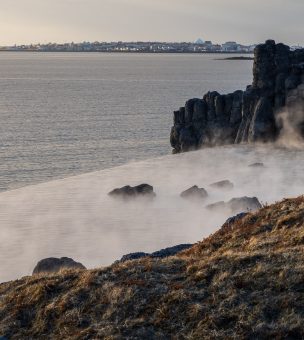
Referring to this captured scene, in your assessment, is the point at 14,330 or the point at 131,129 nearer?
the point at 14,330

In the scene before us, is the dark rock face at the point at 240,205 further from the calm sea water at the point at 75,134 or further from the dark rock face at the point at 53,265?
the calm sea water at the point at 75,134

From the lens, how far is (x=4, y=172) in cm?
7575

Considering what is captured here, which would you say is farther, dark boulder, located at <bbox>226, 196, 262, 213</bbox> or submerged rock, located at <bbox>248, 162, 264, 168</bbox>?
submerged rock, located at <bbox>248, 162, 264, 168</bbox>

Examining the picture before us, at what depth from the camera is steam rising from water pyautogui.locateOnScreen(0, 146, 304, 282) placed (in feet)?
132

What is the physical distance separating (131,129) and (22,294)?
9453 centimetres

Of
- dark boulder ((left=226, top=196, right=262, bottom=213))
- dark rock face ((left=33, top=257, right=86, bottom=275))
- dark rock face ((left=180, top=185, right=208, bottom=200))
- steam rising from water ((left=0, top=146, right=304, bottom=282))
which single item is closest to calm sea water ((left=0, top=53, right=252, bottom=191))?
steam rising from water ((left=0, top=146, right=304, bottom=282))

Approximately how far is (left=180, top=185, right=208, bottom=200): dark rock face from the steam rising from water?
781mm

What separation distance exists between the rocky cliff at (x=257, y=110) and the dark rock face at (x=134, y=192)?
36.0 meters

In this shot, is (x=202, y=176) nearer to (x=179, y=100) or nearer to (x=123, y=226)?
(x=123, y=226)

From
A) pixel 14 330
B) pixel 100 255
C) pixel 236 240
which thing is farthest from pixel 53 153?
pixel 14 330

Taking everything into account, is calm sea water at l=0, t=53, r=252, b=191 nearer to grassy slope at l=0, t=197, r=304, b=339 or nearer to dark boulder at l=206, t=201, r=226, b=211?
dark boulder at l=206, t=201, r=226, b=211

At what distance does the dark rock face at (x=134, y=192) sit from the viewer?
5375 centimetres

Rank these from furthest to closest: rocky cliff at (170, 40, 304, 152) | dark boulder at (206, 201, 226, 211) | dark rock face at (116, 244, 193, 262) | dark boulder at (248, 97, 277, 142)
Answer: rocky cliff at (170, 40, 304, 152)
dark boulder at (248, 97, 277, 142)
dark boulder at (206, 201, 226, 211)
dark rock face at (116, 244, 193, 262)

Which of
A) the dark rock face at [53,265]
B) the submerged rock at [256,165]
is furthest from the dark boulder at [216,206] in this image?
the submerged rock at [256,165]
